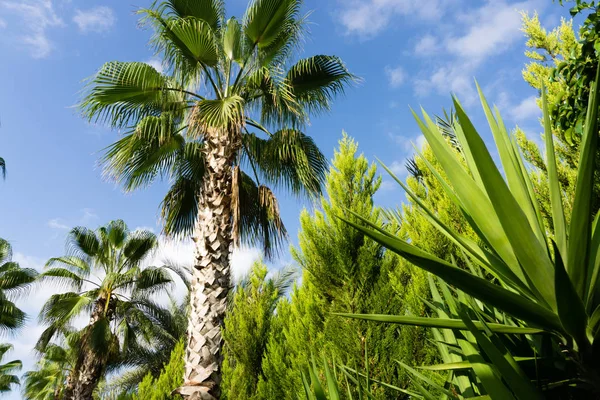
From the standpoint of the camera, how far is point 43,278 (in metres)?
13.0

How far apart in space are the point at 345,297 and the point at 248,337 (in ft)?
6.87

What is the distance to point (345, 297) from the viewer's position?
443 centimetres

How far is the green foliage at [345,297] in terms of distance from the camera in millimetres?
3945

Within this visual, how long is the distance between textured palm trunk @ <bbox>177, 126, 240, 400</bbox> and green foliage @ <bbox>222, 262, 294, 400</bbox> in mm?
997

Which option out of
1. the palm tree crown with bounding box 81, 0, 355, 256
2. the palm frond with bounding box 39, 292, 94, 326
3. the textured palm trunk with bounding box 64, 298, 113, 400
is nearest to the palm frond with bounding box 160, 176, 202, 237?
the palm tree crown with bounding box 81, 0, 355, 256

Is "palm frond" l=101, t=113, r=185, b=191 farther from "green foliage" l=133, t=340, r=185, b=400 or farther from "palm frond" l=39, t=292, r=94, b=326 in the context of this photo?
"palm frond" l=39, t=292, r=94, b=326

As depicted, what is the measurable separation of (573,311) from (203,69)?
20.5 ft

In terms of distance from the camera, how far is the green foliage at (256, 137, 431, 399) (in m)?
3.95

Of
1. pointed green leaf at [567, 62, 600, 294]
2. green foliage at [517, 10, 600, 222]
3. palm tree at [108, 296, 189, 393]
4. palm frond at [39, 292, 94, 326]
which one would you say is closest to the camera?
pointed green leaf at [567, 62, 600, 294]

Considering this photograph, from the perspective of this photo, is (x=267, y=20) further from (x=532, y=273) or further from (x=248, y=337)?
(x=532, y=273)

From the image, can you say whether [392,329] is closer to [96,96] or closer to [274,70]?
[274,70]

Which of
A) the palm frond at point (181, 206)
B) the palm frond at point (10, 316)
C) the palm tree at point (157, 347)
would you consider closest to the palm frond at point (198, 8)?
the palm frond at point (181, 206)

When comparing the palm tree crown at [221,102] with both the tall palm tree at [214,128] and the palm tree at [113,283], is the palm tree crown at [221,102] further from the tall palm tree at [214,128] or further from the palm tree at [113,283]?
the palm tree at [113,283]

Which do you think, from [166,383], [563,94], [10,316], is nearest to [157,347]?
[10,316]
